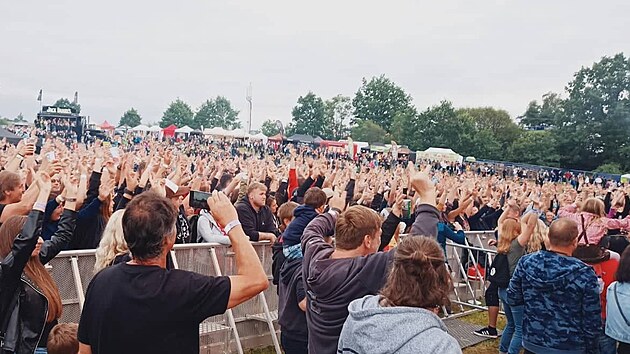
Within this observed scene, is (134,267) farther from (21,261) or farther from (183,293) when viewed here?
(21,261)

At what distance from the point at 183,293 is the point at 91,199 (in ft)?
12.7

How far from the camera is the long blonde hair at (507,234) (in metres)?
7.04

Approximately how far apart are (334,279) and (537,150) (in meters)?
59.1

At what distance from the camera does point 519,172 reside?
4384 cm

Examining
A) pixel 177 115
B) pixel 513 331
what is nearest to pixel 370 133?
pixel 177 115

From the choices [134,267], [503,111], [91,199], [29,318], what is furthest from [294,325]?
[503,111]

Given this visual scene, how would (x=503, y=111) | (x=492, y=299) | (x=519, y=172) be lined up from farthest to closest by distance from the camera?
(x=503, y=111) → (x=519, y=172) → (x=492, y=299)

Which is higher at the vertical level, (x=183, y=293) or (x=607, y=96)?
(x=607, y=96)

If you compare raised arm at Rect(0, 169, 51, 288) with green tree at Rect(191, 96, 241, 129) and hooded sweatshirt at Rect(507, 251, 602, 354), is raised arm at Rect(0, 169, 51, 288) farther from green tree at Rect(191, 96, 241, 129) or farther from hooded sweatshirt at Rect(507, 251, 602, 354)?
green tree at Rect(191, 96, 241, 129)

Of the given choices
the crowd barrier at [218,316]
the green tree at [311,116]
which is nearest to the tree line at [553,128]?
the green tree at [311,116]

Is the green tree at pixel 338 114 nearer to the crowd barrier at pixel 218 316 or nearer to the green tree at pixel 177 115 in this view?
the green tree at pixel 177 115

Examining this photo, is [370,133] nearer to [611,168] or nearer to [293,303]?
[611,168]

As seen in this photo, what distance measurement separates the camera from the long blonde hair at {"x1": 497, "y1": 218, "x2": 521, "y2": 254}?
7035 mm

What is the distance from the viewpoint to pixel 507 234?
7059 millimetres
